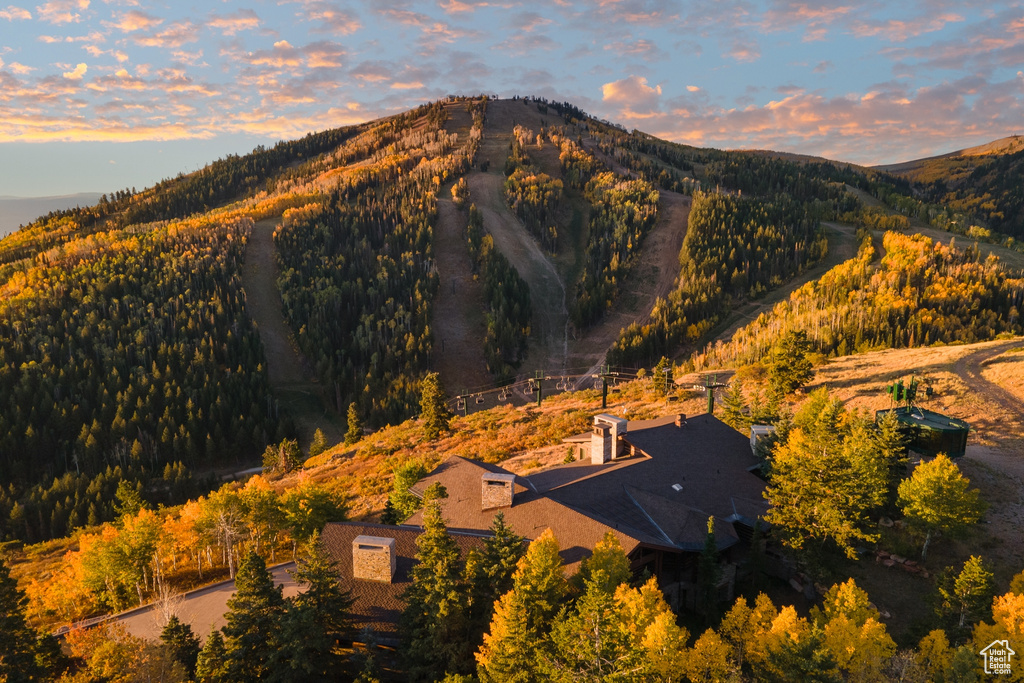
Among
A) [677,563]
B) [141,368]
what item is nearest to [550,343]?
[141,368]

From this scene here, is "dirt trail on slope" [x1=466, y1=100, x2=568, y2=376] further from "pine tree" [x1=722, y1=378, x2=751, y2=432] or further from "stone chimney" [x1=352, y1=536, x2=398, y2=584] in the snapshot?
"stone chimney" [x1=352, y1=536, x2=398, y2=584]

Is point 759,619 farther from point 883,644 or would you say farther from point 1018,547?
point 1018,547

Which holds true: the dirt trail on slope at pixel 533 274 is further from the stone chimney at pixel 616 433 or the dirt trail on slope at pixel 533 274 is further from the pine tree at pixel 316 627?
the pine tree at pixel 316 627

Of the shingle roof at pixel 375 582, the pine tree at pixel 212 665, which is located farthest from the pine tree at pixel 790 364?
the pine tree at pixel 212 665

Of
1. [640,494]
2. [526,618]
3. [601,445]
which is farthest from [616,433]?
[526,618]

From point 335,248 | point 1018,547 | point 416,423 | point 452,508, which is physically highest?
point 335,248

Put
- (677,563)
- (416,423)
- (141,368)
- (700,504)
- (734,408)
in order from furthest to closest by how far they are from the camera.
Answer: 1. (141,368)
2. (416,423)
3. (734,408)
4. (700,504)
5. (677,563)

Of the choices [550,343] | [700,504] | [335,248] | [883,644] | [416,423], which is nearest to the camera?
[883,644]

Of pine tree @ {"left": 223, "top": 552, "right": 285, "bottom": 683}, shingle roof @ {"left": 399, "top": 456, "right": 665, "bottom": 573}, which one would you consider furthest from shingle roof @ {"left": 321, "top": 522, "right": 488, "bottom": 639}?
pine tree @ {"left": 223, "top": 552, "right": 285, "bottom": 683}
